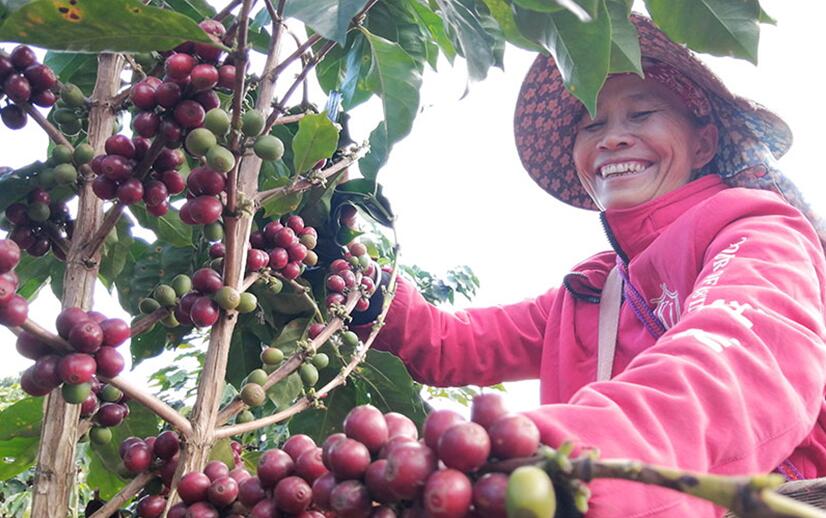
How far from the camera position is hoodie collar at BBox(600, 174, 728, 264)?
190 centimetres

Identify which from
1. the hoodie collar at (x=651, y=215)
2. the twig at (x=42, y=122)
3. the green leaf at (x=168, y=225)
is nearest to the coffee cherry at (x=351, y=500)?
the twig at (x=42, y=122)

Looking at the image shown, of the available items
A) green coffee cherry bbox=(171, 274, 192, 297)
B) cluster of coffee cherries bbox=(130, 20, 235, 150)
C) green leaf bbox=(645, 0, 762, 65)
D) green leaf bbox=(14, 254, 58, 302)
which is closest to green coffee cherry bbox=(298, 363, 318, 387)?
green coffee cherry bbox=(171, 274, 192, 297)

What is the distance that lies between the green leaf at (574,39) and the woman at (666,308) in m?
0.45

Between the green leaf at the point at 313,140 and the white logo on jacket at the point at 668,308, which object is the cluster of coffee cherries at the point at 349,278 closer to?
the green leaf at the point at 313,140

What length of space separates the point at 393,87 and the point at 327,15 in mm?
367

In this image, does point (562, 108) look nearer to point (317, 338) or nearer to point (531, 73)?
point (531, 73)

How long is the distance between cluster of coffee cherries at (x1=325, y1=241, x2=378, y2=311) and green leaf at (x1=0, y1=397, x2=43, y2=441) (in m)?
0.63

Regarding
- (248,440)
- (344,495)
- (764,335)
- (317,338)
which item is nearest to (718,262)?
(764,335)

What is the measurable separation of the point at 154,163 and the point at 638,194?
1462 millimetres

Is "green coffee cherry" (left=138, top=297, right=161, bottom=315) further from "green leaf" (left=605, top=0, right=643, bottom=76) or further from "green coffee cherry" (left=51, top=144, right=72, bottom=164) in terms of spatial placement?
"green leaf" (left=605, top=0, right=643, bottom=76)

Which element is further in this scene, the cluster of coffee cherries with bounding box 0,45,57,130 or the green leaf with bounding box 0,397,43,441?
the green leaf with bounding box 0,397,43,441

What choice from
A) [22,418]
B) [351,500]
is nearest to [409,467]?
[351,500]

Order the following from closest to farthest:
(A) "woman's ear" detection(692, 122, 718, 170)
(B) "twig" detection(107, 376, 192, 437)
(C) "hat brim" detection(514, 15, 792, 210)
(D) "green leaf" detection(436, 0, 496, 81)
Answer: (B) "twig" detection(107, 376, 192, 437), (D) "green leaf" detection(436, 0, 496, 81), (C) "hat brim" detection(514, 15, 792, 210), (A) "woman's ear" detection(692, 122, 718, 170)

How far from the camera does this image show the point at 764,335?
109 cm
